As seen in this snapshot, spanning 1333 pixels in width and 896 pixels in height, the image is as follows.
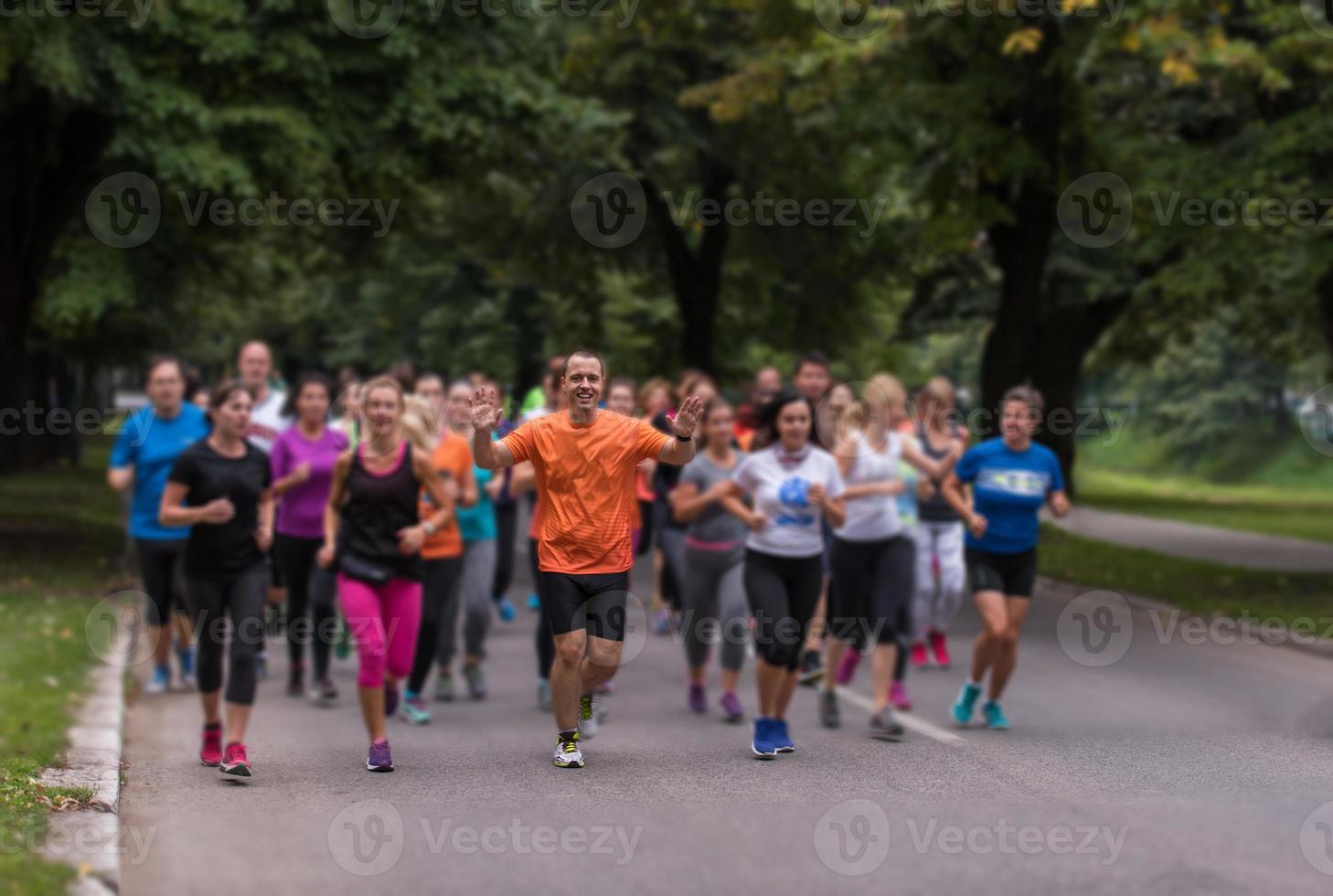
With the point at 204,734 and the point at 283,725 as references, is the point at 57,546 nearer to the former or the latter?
the point at 283,725

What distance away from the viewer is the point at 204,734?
9.09 metres

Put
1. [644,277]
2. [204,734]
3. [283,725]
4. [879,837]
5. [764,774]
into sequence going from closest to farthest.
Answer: [879,837] → [764,774] → [204,734] → [283,725] → [644,277]

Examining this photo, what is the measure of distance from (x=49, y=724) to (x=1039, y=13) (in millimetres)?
12978

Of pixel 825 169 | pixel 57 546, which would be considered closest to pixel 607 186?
pixel 825 169

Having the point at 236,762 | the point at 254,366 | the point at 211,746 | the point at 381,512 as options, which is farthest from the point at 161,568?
the point at 236,762

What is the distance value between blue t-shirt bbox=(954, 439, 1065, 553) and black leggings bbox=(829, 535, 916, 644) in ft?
1.60

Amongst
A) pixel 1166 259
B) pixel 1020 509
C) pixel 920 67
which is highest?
pixel 920 67

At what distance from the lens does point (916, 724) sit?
10453 mm

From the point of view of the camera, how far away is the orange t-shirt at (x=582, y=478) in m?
8.28

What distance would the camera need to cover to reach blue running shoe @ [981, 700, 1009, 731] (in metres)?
10.2

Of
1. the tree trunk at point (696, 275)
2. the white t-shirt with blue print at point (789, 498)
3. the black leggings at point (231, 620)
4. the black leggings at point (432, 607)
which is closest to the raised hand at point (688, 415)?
the white t-shirt with blue print at point (789, 498)

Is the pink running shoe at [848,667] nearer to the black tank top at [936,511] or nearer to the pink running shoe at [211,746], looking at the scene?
the black tank top at [936,511]

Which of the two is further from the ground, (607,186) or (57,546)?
(607,186)

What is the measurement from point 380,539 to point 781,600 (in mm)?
2038
